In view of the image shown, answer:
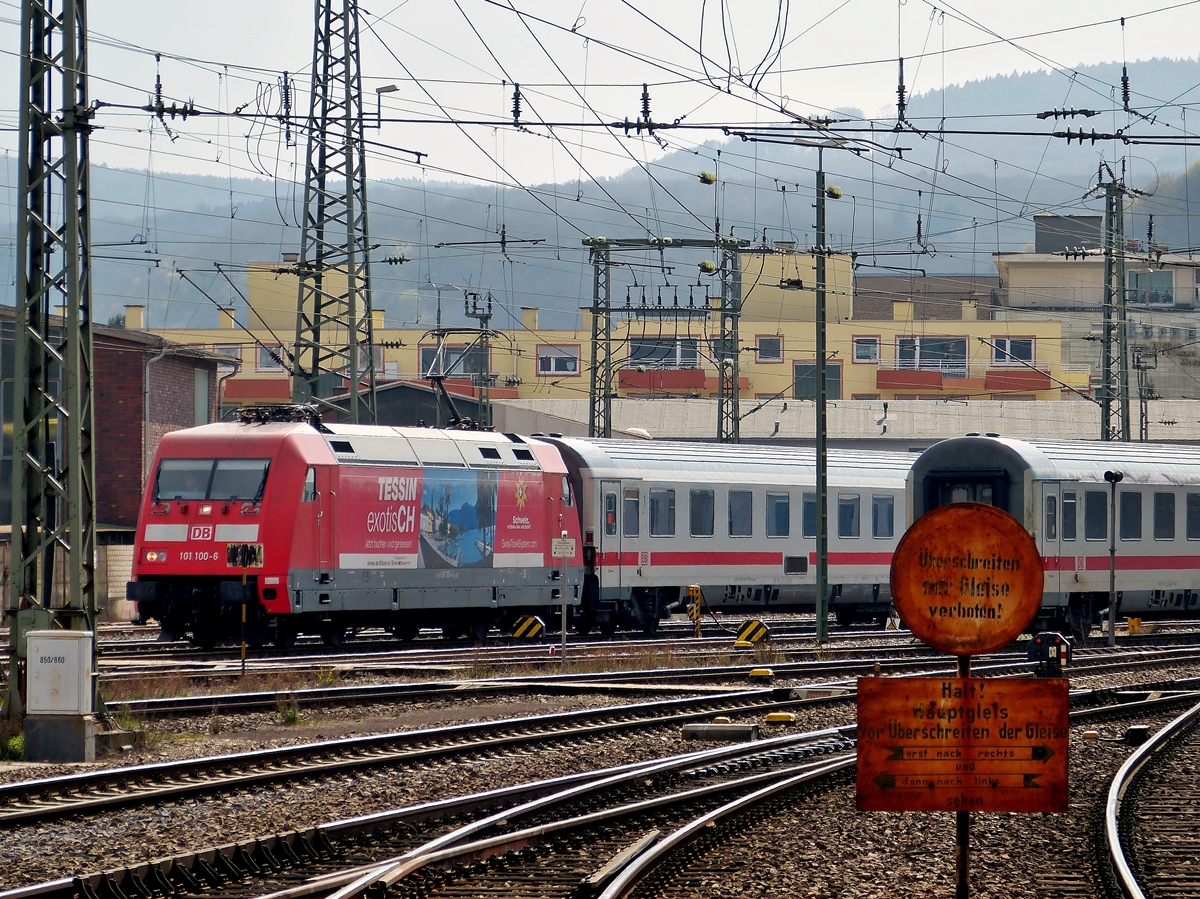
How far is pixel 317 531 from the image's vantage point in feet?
82.2

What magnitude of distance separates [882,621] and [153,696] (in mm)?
20766

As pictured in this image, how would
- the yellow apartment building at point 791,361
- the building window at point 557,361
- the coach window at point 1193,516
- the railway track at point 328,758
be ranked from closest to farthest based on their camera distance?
the railway track at point 328,758 → the coach window at point 1193,516 → the yellow apartment building at point 791,361 → the building window at point 557,361

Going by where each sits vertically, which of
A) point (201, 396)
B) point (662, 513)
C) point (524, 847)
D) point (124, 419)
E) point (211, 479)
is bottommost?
point (524, 847)

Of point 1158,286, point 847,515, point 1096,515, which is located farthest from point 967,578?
point 1158,286

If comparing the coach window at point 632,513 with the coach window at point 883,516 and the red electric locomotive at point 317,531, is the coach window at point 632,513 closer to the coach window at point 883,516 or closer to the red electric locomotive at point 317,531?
the red electric locomotive at point 317,531

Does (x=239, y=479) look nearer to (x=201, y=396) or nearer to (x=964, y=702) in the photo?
(x=964, y=702)

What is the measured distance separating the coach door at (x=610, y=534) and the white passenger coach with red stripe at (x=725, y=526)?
18 mm

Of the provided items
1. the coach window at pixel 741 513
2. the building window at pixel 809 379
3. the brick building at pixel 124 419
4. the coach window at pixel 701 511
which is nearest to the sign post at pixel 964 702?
the coach window at pixel 701 511

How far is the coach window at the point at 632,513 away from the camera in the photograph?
30344 mm

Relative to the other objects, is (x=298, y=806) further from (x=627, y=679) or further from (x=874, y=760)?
(x=627, y=679)

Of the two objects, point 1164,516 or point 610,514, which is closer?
point 610,514

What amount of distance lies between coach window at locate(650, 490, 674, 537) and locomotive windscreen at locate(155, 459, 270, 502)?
8129 millimetres

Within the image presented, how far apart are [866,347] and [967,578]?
Result: 80592mm

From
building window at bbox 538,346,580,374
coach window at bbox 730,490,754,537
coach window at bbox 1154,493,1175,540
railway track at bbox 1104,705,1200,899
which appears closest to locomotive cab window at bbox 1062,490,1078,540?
coach window at bbox 1154,493,1175,540
